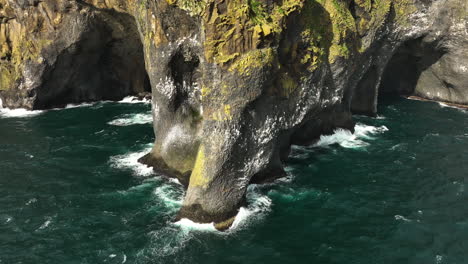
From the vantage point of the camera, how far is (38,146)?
3862 cm

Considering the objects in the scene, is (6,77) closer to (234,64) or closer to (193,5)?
(193,5)

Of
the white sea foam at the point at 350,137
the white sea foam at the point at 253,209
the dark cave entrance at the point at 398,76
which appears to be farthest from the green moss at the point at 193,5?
the dark cave entrance at the point at 398,76

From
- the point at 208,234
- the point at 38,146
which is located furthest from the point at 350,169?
the point at 38,146

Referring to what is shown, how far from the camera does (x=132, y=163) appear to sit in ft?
114

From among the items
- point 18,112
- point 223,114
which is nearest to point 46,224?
point 223,114

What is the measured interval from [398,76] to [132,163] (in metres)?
38.3

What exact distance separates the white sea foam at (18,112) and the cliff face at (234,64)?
1133 mm

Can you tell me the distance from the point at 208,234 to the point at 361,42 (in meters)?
24.9

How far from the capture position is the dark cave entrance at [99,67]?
49.0 meters

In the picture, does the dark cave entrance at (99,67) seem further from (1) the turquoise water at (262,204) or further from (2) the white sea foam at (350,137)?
(2) the white sea foam at (350,137)

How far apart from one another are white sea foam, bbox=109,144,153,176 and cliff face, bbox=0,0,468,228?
1.02m

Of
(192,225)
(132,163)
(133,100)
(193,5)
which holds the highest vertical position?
(193,5)

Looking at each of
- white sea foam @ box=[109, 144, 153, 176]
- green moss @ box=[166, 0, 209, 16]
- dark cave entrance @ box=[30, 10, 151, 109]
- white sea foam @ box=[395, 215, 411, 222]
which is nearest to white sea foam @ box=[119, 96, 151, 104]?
dark cave entrance @ box=[30, 10, 151, 109]

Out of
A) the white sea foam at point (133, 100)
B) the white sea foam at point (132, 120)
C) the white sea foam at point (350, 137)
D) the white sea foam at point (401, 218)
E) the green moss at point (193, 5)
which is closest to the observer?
the green moss at point (193, 5)
